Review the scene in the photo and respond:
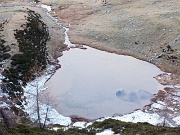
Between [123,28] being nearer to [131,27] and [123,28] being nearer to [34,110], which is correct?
[131,27]

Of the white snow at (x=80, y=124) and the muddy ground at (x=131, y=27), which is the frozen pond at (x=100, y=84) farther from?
the muddy ground at (x=131, y=27)

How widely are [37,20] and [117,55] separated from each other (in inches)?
816

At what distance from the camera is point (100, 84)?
172 feet

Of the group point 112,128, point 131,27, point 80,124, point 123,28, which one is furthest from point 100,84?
point 131,27

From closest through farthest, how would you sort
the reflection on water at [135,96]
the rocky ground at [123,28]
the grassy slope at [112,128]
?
the grassy slope at [112,128] → the reflection on water at [135,96] → the rocky ground at [123,28]

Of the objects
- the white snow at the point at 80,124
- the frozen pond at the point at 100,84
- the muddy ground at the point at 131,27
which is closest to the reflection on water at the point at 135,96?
the frozen pond at the point at 100,84

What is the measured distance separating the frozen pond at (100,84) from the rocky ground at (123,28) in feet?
7.29

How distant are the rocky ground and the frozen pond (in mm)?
2221

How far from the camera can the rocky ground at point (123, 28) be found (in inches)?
2304

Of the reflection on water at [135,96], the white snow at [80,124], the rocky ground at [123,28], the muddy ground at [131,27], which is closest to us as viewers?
the white snow at [80,124]

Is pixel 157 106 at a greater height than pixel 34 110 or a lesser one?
greater

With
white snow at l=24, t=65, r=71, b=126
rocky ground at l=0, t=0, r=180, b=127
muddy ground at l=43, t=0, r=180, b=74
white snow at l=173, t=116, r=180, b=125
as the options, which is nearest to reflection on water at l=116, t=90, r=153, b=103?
rocky ground at l=0, t=0, r=180, b=127

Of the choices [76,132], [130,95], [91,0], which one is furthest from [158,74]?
[91,0]

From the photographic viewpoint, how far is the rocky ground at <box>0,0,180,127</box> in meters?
58.5
